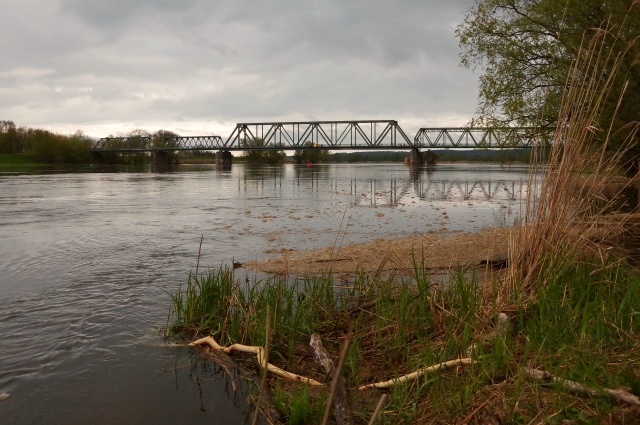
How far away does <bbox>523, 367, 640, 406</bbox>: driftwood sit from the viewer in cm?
345

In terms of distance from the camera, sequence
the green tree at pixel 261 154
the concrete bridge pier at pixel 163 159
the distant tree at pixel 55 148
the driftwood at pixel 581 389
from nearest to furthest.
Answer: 1. the driftwood at pixel 581 389
2. the distant tree at pixel 55 148
3. the concrete bridge pier at pixel 163 159
4. the green tree at pixel 261 154

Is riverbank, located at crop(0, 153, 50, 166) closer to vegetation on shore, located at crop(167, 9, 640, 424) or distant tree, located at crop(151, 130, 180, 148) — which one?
distant tree, located at crop(151, 130, 180, 148)

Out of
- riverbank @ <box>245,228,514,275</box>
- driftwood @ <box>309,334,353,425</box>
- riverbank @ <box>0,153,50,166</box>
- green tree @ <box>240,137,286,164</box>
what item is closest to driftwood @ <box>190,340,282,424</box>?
driftwood @ <box>309,334,353,425</box>

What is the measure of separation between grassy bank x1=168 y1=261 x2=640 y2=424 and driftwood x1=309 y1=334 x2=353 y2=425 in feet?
0.39

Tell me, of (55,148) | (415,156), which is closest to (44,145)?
(55,148)

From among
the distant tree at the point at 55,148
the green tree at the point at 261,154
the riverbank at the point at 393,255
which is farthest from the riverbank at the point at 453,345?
the green tree at the point at 261,154

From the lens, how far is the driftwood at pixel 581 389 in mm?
3454

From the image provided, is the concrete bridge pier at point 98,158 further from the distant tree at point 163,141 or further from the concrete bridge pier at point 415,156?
the concrete bridge pier at point 415,156

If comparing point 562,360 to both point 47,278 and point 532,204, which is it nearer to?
point 532,204

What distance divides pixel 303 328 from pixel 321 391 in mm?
1238

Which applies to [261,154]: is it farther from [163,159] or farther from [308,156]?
[163,159]

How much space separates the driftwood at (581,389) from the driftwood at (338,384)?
4.46ft

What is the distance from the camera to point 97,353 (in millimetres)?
5570

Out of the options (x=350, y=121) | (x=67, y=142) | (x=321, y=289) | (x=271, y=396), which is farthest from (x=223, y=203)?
(x=350, y=121)
